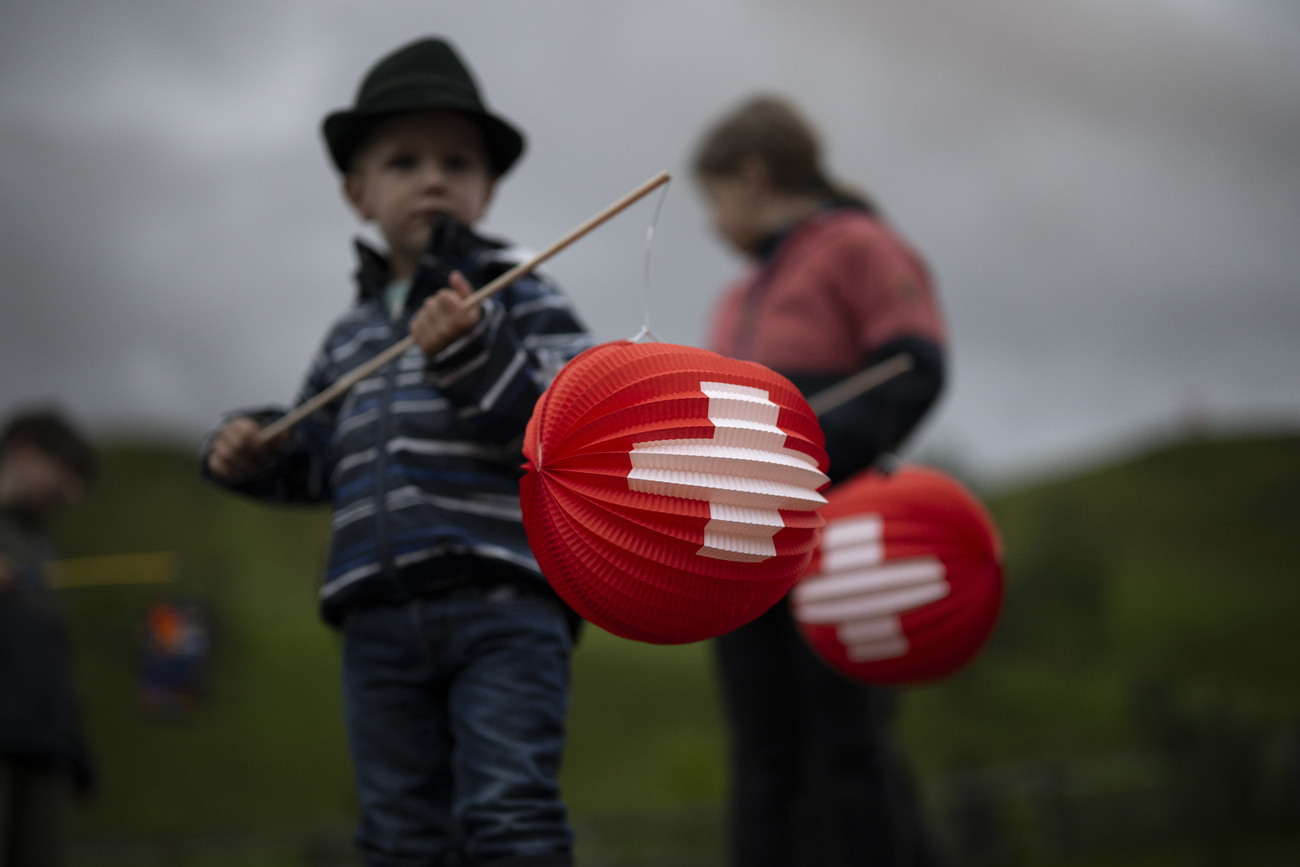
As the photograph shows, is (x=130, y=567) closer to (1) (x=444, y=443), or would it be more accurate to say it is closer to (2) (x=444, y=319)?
(1) (x=444, y=443)

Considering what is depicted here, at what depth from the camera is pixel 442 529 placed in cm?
94

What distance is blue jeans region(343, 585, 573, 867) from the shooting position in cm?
86

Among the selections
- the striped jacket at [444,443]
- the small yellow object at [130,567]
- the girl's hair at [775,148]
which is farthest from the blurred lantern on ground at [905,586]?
the small yellow object at [130,567]

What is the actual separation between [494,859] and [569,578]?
0.30 m

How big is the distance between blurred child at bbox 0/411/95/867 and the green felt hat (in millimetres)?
1294

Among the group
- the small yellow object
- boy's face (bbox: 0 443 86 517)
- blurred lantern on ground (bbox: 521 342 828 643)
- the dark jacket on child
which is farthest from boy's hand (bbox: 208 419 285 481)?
the small yellow object

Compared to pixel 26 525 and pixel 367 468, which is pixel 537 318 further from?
pixel 26 525

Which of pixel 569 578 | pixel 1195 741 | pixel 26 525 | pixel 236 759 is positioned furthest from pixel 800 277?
pixel 236 759

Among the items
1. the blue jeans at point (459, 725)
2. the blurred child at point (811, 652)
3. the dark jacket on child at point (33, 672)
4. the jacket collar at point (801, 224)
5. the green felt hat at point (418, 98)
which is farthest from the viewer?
the dark jacket on child at point (33, 672)

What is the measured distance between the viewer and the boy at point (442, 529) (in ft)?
2.92

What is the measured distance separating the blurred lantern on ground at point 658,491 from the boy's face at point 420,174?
0.43 meters

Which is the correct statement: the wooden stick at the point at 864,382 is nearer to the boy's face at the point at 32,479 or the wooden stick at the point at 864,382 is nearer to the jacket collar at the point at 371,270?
the jacket collar at the point at 371,270

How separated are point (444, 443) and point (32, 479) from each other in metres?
1.56

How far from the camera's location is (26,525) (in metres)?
2.03
